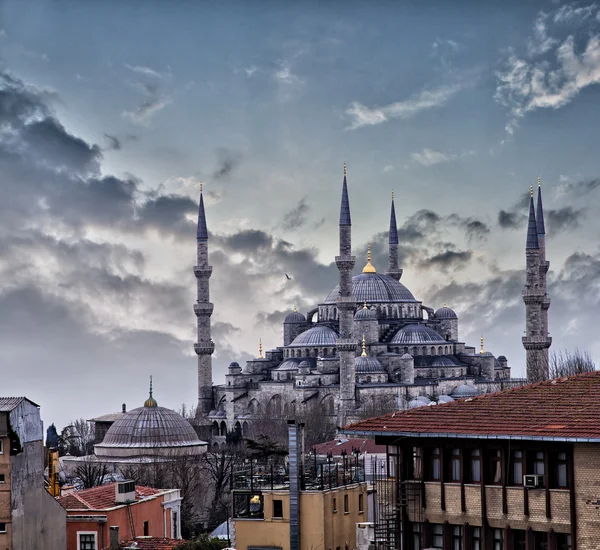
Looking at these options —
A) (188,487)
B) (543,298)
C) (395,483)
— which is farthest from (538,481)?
(543,298)

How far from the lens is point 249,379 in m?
85.5

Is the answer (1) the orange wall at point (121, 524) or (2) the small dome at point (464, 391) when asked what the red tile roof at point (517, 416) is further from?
(2) the small dome at point (464, 391)

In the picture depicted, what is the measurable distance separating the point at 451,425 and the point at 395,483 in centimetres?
136

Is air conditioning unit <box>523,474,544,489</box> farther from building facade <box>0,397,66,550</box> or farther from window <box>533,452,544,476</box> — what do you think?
building facade <box>0,397,66,550</box>

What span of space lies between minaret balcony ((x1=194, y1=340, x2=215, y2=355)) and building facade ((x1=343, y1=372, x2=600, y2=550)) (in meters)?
60.9

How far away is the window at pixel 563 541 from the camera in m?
18.6

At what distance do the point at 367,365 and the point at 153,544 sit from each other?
5456cm

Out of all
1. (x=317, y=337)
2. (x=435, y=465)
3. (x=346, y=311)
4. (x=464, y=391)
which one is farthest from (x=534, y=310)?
(x=435, y=465)

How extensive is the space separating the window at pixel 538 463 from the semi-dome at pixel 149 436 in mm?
36347

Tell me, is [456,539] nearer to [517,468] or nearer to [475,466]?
[475,466]

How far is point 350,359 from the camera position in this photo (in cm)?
7706

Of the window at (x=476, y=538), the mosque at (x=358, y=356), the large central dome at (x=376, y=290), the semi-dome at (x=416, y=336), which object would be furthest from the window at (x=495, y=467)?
the large central dome at (x=376, y=290)

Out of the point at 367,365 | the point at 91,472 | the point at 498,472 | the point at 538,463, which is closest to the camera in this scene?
the point at 538,463

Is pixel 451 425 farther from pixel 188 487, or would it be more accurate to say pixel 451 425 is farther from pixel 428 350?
pixel 428 350
